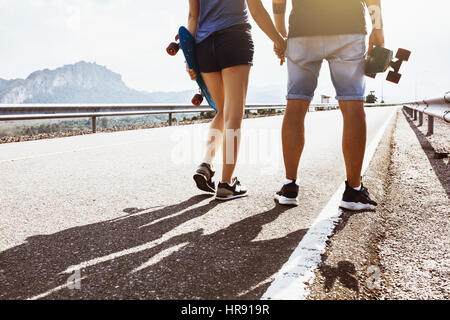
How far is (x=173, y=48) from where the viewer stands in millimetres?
3467

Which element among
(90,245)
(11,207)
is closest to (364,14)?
(90,245)

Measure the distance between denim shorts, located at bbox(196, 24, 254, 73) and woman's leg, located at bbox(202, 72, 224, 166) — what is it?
0.09 meters

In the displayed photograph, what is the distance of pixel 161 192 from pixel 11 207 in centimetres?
116

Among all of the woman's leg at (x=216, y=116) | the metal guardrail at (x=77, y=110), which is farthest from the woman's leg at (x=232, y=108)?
the metal guardrail at (x=77, y=110)

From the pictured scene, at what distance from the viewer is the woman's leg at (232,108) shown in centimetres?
324

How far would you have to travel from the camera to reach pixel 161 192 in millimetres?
3551

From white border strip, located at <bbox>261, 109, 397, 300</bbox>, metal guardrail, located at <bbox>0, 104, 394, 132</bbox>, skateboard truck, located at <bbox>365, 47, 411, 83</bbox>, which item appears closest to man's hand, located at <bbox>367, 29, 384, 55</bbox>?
skateboard truck, located at <bbox>365, 47, 411, 83</bbox>

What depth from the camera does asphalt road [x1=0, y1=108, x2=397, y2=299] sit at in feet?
5.91

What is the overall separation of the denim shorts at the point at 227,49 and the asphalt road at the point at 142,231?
43.2 inches

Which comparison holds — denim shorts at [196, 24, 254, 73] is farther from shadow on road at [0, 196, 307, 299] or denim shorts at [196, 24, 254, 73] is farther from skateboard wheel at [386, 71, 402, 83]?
shadow on road at [0, 196, 307, 299]

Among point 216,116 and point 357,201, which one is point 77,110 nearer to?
point 216,116

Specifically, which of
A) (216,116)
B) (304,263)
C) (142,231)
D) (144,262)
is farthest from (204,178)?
(304,263)

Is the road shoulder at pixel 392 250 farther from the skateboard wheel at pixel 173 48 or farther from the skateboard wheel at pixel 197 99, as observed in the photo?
the skateboard wheel at pixel 173 48
